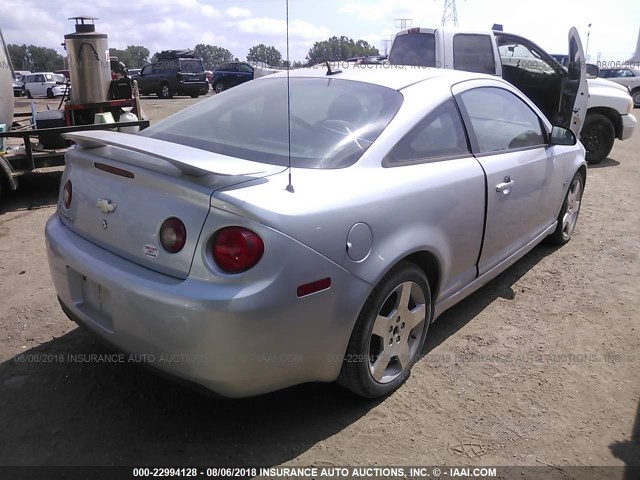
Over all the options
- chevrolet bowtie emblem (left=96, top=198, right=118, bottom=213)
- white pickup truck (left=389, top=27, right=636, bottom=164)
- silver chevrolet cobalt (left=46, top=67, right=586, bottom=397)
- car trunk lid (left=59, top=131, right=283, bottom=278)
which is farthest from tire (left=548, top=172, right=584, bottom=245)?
chevrolet bowtie emblem (left=96, top=198, right=118, bottom=213)

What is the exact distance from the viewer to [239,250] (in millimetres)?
2039

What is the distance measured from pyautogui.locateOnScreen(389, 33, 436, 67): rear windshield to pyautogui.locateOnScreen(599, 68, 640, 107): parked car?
17.9 metres

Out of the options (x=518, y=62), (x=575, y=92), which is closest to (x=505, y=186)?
(x=575, y=92)

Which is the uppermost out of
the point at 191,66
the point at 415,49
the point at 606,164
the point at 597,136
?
→ the point at 191,66

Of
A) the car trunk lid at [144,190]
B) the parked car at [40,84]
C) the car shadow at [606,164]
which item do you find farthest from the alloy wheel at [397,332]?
the parked car at [40,84]

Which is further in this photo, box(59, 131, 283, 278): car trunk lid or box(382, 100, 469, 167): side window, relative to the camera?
box(382, 100, 469, 167): side window

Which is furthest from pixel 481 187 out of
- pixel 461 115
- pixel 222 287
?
pixel 222 287

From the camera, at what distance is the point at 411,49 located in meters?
7.81

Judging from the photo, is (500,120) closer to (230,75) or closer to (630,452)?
(630,452)

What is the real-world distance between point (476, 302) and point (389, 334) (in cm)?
146

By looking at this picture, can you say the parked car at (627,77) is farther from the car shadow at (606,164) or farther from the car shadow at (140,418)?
the car shadow at (140,418)

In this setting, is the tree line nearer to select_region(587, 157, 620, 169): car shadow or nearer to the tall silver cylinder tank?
the tall silver cylinder tank

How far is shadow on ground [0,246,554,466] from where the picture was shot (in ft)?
7.68

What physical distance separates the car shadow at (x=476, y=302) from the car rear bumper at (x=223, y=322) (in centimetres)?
117
